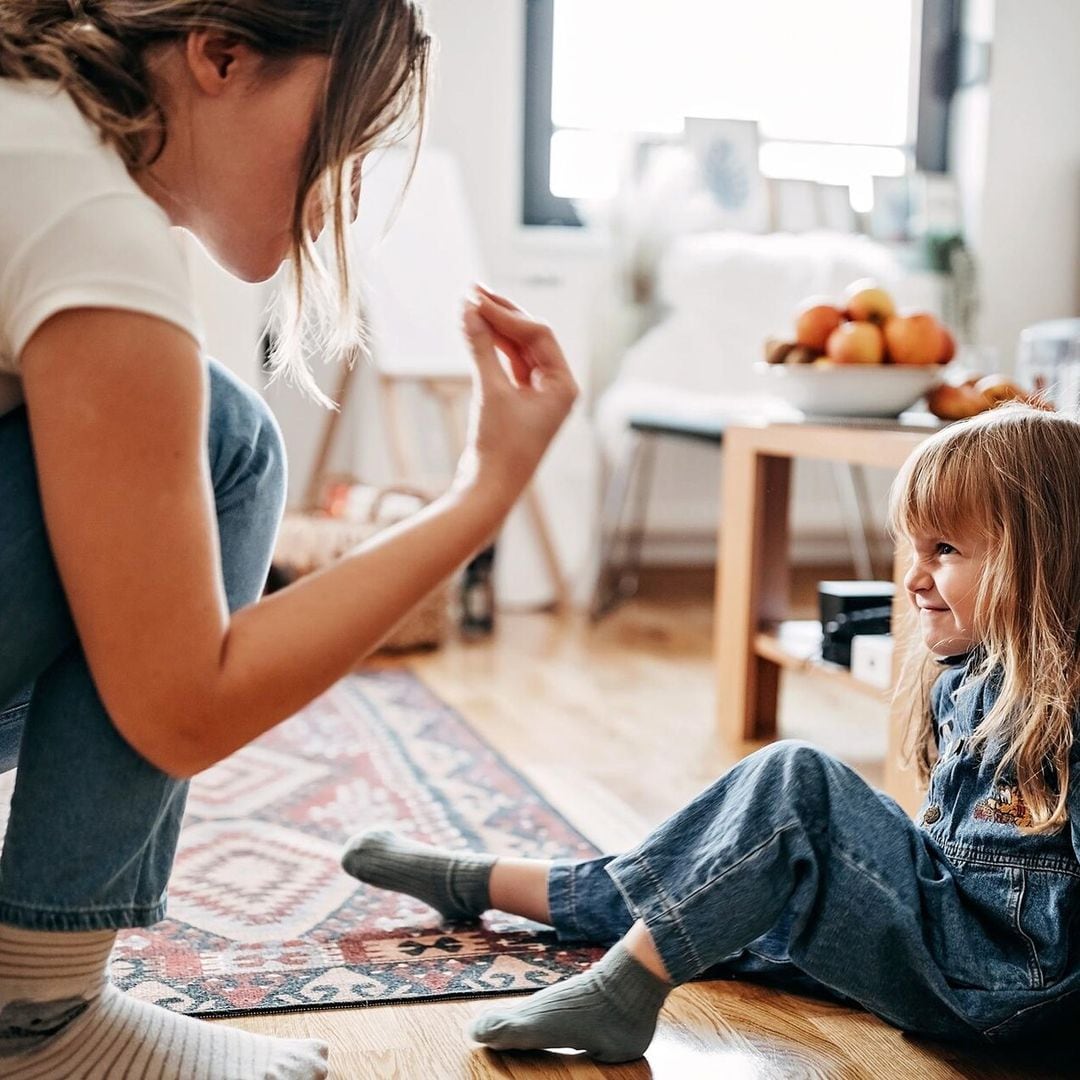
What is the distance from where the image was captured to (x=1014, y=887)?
3.35 feet

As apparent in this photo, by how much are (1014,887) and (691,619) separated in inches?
86.4

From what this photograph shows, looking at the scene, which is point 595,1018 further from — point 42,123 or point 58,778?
point 42,123

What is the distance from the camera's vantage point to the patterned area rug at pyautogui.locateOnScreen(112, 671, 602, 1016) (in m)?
1.15

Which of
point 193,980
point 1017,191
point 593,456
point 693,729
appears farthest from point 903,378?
point 1017,191

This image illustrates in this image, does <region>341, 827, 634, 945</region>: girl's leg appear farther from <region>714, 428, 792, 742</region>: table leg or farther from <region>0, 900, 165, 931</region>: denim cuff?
<region>714, 428, 792, 742</region>: table leg

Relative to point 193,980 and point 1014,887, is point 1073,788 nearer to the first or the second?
point 1014,887

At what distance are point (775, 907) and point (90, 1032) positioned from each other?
483 millimetres

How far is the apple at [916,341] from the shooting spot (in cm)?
188

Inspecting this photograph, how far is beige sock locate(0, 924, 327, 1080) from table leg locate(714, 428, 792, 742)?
1245 millimetres

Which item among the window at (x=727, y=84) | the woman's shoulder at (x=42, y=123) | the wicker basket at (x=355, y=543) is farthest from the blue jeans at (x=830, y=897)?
the window at (x=727, y=84)

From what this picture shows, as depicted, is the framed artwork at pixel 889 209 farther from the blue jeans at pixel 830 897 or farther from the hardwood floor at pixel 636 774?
the blue jeans at pixel 830 897

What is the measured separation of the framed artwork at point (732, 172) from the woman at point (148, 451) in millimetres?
2993

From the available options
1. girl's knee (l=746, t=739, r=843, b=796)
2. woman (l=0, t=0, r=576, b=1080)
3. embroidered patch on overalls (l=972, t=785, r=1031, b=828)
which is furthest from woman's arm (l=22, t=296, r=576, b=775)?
embroidered patch on overalls (l=972, t=785, r=1031, b=828)

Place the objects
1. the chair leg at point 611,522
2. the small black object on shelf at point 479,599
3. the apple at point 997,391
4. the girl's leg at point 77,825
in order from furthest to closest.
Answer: the chair leg at point 611,522, the small black object on shelf at point 479,599, the apple at point 997,391, the girl's leg at point 77,825
